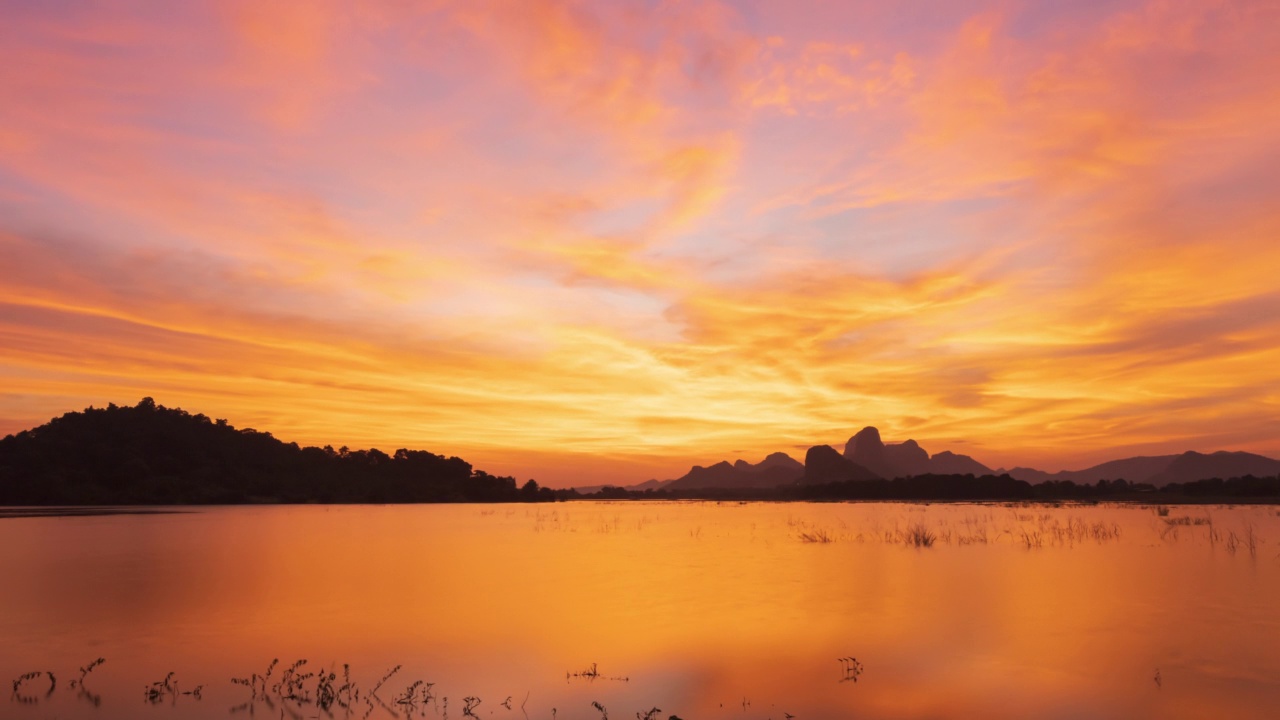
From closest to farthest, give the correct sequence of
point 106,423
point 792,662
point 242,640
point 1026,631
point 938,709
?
1. point 938,709
2. point 792,662
3. point 242,640
4. point 1026,631
5. point 106,423

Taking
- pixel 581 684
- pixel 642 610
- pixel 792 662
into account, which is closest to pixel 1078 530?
pixel 642 610

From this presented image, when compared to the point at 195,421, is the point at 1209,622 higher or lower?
lower

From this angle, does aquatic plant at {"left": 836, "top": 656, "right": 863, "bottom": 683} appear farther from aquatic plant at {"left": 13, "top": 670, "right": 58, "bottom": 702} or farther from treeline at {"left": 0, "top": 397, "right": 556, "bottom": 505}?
treeline at {"left": 0, "top": 397, "right": 556, "bottom": 505}

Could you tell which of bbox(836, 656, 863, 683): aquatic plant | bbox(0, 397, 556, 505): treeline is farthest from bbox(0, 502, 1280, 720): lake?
bbox(0, 397, 556, 505): treeline

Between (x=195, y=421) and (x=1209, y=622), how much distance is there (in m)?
146

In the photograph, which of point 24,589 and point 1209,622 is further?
point 24,589

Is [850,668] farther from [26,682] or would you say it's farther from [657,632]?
[26,682]

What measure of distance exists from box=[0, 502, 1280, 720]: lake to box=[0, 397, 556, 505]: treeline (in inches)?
3364

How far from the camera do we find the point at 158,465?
12269cm

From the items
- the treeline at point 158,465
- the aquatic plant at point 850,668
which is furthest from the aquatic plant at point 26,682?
the treeline at point 158,465

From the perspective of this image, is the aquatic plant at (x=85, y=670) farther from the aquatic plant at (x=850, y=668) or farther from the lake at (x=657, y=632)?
the aquatic plant at (x=850, y=668)

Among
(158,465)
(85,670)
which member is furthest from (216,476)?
(85,670)

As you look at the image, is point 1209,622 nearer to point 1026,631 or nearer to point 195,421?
point 1026,631

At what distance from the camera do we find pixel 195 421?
135 metres
